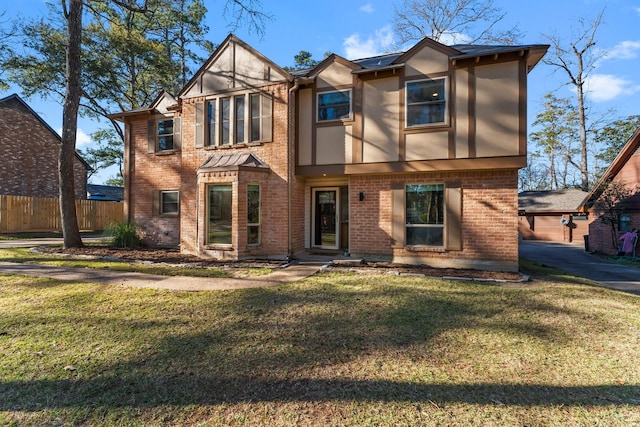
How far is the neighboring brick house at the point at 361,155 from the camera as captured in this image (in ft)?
28.0

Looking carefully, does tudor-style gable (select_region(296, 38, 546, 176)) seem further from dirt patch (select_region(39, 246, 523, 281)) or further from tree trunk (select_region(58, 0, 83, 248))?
tree trunk (select_region(58, 0, 83, 248))

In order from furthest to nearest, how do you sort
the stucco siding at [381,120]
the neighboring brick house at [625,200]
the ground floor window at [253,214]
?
1. the neighboring brick house at [625,200]
2. the ground floor window at [253,214]
3. the stucco siding at [381,120]

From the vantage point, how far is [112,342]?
3.88 meters

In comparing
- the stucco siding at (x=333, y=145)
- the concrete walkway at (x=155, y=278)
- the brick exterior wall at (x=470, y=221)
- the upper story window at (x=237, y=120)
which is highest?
the upper story window at (x=237, y=120)

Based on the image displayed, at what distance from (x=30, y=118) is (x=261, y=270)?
2489 centimetres

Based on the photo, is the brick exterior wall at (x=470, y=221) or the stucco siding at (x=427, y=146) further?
the stucco siding at (x=427, y=146)

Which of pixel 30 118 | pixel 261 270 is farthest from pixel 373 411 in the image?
pixel 30 118

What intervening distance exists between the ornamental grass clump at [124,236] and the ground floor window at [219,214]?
4606mm

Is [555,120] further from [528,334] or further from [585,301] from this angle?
[528,334]

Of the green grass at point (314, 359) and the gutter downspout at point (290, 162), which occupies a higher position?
the gutter downspout at point (290, 162)

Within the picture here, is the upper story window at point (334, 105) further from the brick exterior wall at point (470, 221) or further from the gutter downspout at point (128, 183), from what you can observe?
the gutter downspout at point (128, 183)

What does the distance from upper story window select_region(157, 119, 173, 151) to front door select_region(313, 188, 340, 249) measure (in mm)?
6627

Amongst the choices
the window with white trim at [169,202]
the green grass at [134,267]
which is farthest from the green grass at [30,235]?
the window with white trim at [169,202]

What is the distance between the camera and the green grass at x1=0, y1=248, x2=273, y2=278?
790cm
